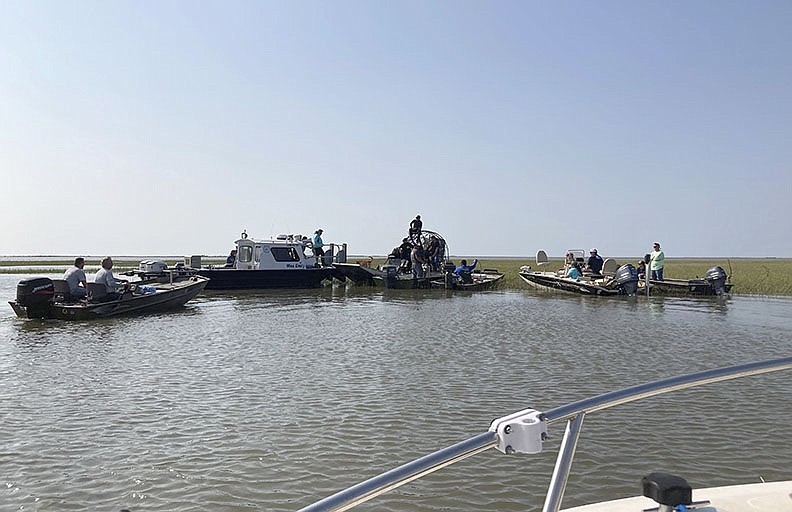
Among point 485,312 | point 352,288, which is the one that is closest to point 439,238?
point 352,288

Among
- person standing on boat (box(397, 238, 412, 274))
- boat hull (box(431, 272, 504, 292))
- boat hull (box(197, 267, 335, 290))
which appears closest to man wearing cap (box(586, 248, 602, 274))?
boat hull (box(431, 272, 504, 292))

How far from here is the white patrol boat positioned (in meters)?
31.2

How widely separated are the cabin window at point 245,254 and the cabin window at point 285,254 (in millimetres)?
1168

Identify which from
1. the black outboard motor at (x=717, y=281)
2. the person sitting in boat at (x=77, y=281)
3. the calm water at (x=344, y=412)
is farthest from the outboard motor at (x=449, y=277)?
the person sitting in boat at (x=77, y=281)

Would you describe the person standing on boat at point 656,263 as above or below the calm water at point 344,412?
above

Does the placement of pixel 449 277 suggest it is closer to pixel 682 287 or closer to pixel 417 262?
pixel 417 262

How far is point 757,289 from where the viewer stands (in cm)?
3117

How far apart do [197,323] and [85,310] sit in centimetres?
322

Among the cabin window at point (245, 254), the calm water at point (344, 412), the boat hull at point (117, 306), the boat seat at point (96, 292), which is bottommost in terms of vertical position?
the calm water at point (344, 412)

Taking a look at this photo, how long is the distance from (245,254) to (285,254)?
6.94 ft

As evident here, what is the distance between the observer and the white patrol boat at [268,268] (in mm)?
31156

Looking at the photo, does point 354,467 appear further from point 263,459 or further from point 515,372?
point 515,372

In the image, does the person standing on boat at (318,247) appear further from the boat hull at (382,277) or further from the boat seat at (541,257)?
the boat seat at (541,257)

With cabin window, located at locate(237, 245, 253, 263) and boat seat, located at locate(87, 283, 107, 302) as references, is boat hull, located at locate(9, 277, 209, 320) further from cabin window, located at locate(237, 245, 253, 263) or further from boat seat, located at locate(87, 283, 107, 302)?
cabin window, located at locate(237, 245, 253, 263)
